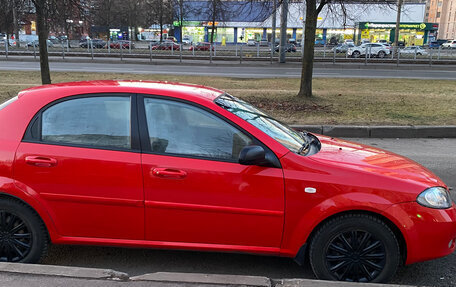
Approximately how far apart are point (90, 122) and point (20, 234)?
1043 mm

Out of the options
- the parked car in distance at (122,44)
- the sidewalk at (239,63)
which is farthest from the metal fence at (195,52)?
the sidewalk at (239,63)

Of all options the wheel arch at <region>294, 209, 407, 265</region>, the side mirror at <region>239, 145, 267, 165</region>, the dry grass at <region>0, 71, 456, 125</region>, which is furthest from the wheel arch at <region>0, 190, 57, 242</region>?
the dry grass at <region>0, 71, 456, 125</region>

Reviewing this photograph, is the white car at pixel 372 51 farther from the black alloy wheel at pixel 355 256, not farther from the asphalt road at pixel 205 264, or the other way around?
the black alloy wheel at pixel 355 256

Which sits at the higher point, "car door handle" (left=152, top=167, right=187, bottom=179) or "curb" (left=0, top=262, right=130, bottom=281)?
"car door handle" (left=152, top=167, right=187, bottom=179)

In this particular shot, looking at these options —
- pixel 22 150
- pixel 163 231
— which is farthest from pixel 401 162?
pixel 22 150

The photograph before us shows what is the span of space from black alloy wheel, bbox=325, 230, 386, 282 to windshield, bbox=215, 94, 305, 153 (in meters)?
0.77

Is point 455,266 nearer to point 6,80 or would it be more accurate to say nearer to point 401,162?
point 401,162

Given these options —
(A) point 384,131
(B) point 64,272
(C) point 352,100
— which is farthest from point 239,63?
(B) point 64,272

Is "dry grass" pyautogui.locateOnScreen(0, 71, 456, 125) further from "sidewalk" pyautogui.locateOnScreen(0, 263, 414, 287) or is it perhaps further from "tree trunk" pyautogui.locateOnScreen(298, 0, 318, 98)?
"sidewalk" pyautogui.locateOnScreen(0, 263, 414, 287)

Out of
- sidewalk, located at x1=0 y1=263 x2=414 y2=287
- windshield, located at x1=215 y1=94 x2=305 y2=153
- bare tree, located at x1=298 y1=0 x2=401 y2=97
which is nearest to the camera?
sidewalk, located at x1=0 y1=263 x2=414 y2=287

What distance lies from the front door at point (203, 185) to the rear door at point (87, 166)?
5.2 inches

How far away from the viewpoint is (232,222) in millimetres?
2904

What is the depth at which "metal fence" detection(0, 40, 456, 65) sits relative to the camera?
2925 cm

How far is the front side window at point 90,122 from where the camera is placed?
9.92ft
